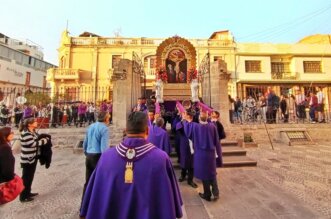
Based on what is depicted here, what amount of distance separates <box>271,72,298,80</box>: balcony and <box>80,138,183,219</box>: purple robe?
28.9 metres

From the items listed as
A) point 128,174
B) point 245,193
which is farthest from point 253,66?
point 128,174

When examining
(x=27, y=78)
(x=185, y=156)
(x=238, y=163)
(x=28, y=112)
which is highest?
(x=27, y=78)

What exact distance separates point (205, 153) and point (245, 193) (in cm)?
134

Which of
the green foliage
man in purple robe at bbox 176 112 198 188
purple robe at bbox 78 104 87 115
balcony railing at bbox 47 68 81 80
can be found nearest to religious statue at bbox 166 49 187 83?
purple robe at bbox 78 104 87 115

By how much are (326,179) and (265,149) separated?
13.1 feet

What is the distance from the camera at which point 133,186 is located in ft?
5.80

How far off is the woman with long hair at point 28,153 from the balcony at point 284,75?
2814cm

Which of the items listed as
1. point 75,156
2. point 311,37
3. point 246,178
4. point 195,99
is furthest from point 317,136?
point 311,37

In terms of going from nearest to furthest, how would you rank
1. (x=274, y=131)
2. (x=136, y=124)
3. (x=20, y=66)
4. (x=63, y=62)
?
1. (x=136, y=124)
2. (x=274, y=131)
3. (x=63, y=62)
4. (x=20, y=66)

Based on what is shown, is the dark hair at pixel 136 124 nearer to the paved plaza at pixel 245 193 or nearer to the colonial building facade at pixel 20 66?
the paved plaza at pixel 245 193

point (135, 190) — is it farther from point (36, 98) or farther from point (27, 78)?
point (27, 78)

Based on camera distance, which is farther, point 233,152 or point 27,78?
point 27,78

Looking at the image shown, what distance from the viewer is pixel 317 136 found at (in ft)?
37.6

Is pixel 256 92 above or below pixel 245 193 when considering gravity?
above
